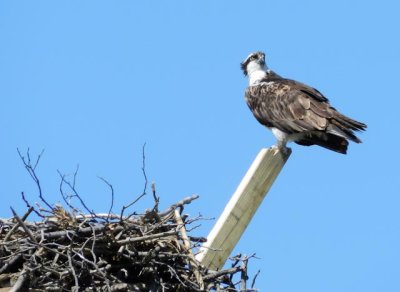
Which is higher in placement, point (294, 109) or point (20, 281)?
point (294, 109)

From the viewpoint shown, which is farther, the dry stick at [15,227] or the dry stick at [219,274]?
the dry stick at [15,227]

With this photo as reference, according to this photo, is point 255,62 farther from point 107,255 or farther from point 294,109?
point 107,255

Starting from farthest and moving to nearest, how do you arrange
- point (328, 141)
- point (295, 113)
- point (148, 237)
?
point (295, 113), point (328, 141), point (148, 237)

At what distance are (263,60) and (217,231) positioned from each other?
576 cm

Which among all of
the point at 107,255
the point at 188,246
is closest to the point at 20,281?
the point at 107,255

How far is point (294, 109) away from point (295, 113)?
0.29ft

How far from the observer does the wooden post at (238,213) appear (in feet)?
19.3

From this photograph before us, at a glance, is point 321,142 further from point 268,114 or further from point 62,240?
point 62,240

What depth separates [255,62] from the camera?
11320mm

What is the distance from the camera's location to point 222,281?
599 centimetres

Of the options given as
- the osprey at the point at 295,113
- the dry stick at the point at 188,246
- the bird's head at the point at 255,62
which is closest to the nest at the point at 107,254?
the dry stick at the point at 188,246

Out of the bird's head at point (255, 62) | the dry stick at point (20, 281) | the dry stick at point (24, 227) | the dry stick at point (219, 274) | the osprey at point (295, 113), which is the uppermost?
the bird's head at point (255, 62)

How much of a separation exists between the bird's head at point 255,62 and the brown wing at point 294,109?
0.46 metres

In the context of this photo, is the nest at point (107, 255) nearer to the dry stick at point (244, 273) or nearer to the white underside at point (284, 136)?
the dry stick at point (244, 273)
